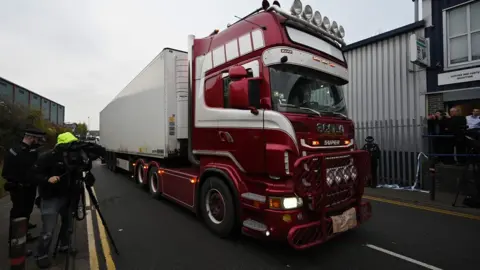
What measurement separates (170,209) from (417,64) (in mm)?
9153

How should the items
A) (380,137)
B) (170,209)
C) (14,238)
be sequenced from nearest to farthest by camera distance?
(14,238)
(170,209)
(380,137)

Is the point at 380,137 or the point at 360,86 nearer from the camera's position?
the point at 380,137

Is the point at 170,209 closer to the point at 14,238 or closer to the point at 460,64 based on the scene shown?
the point at 14,238

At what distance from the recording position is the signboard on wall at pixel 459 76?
8641 mm

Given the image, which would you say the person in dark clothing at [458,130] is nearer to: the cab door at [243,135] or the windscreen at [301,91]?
the windscreen at [301,91]

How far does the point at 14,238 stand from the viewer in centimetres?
267

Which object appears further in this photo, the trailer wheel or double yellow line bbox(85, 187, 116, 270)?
the trailer wheel

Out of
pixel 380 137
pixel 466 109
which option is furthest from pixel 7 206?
pixel 466 109

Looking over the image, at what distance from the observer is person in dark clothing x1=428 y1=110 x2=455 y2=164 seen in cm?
841

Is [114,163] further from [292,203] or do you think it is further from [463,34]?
[463,34]

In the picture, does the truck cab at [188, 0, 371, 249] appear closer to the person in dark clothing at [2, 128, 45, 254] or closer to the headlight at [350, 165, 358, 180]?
the headlight at [350, 165, 358, 180]

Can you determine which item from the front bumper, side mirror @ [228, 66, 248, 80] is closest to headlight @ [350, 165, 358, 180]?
the front bumper

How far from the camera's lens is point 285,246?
4395mm

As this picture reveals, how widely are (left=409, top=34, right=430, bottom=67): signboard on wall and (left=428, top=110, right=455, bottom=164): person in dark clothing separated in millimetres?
1855
